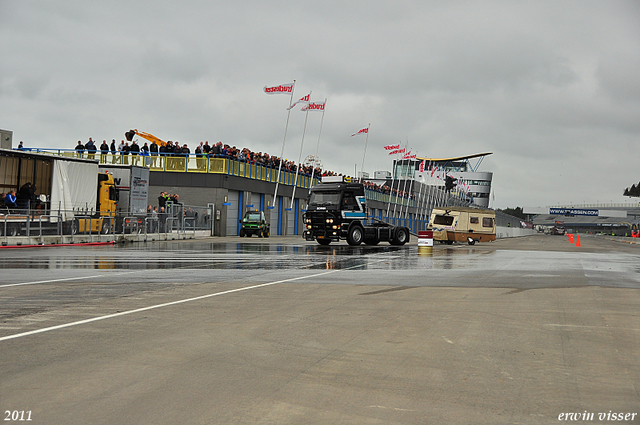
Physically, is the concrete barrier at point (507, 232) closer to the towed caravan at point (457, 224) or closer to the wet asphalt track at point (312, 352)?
the towed caravan at point (457, 224)

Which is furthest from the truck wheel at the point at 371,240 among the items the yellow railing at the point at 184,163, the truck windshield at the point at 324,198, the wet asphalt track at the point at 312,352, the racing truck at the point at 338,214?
the wet asphalt track at the point at 312,352

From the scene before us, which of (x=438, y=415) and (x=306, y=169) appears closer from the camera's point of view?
(x=438, y=415)

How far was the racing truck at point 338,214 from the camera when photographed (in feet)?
107

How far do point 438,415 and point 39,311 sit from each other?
6.68m

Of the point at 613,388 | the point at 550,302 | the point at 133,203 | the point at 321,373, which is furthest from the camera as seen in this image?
the point at 133,203

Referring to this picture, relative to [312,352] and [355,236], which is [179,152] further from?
[312,352]

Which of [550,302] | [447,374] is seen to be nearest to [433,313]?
[550,302]

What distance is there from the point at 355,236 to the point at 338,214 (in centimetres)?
158

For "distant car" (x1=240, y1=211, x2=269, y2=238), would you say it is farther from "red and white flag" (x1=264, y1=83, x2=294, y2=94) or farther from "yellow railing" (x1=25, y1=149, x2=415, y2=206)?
"red and white flag" (x1=264, y1=83, x2=294, y2=94)

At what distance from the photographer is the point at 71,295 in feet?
36.2

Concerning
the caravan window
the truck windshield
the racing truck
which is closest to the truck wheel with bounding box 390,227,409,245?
the racing truck

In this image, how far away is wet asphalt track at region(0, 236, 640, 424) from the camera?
494 cm

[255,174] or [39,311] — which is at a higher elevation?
[255,174]

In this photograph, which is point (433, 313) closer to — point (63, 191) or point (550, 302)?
point (550, 302)
